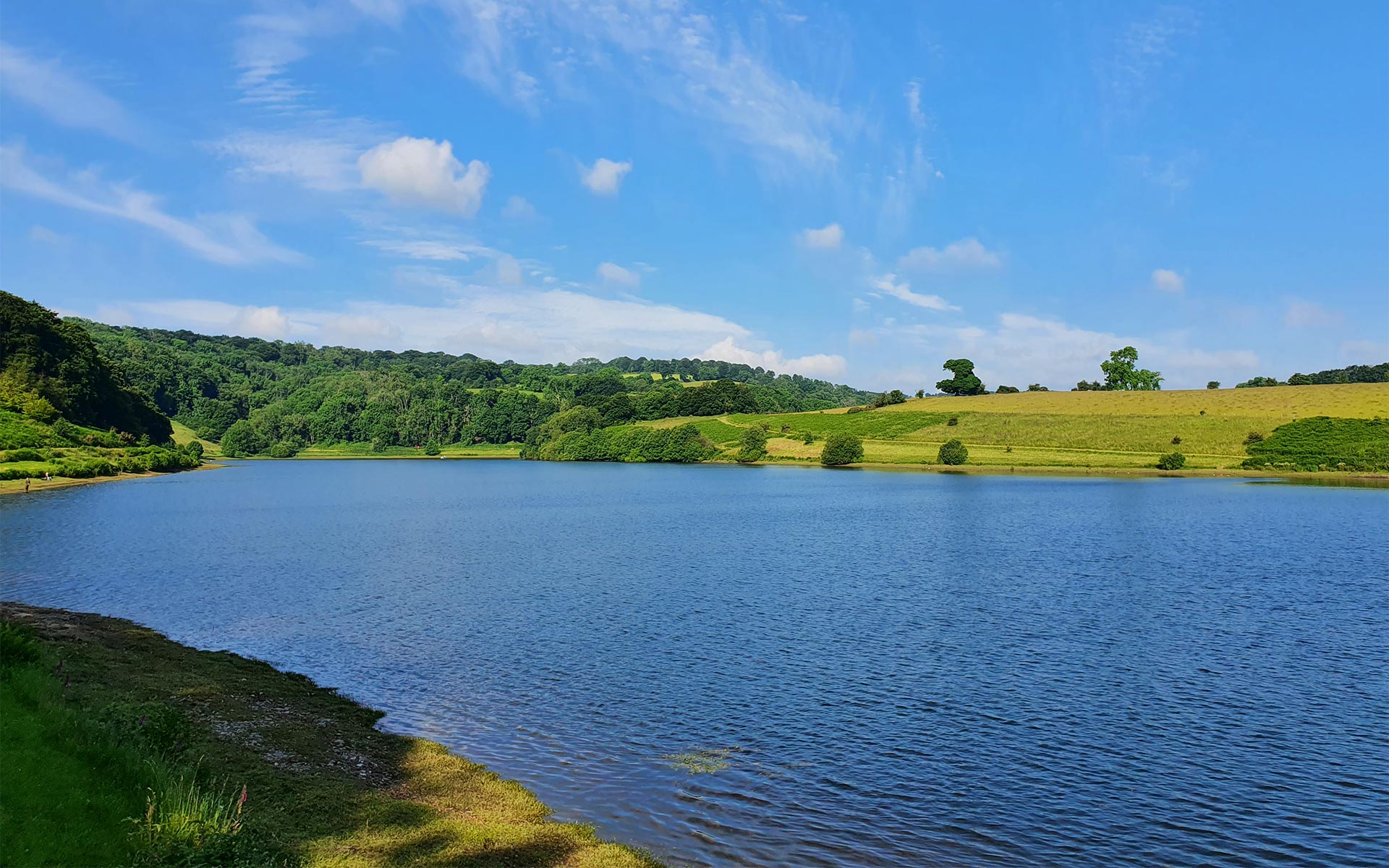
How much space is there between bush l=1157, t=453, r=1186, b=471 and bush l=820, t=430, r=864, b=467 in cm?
5658

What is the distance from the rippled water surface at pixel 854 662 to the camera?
18.5 m

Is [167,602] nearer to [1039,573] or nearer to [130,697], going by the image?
[130,697]

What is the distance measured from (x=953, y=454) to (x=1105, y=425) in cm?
3270

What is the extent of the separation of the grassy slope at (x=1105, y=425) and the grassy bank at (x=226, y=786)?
481ft

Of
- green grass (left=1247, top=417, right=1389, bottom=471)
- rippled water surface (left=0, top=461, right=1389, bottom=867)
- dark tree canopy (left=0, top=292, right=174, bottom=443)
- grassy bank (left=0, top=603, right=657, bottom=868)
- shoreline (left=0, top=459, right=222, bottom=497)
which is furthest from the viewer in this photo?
green grass (left=1247, top=417, right=1389, bottom=471)

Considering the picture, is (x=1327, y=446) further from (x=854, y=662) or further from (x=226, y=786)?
(x=226, y=786)

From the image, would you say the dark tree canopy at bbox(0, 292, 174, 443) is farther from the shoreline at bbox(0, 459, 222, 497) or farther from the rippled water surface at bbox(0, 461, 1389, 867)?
the rippled water surface at bbox(0, 461, 1389, 867)

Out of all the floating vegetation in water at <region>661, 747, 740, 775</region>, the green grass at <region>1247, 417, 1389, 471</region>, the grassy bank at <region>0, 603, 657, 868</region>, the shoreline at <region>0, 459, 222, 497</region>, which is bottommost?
the shoreline at <region>0, 459, 222, 497</region>

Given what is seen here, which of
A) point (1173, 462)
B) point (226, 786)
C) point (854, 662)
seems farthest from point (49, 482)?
point (1173, 462)

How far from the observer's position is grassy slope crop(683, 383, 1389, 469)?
148m

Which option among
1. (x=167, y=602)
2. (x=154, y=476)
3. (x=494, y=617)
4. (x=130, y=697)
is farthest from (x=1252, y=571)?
(x=154, y=476)

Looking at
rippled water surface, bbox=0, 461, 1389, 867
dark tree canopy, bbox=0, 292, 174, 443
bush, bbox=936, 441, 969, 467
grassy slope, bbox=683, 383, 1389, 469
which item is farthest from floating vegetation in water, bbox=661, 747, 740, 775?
bush, bbox=936, 441, 969, 467

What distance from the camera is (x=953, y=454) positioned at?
160 meters

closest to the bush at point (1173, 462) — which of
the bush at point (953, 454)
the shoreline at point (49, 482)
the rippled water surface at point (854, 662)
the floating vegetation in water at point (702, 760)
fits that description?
the bush at point (953, 454)
